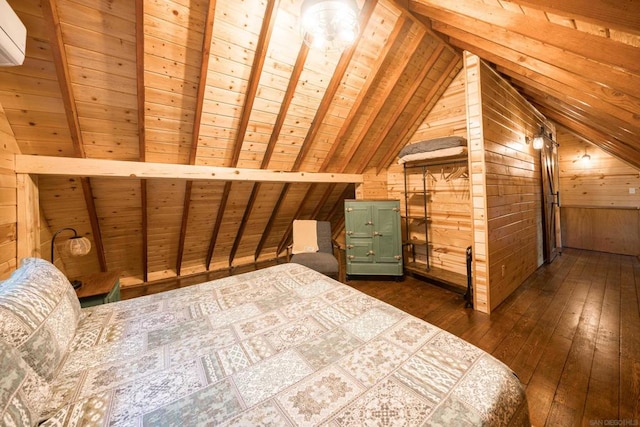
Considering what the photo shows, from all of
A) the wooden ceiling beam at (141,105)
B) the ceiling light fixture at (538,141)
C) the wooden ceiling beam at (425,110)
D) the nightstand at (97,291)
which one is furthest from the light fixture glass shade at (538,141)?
the nightstand at (97,291)

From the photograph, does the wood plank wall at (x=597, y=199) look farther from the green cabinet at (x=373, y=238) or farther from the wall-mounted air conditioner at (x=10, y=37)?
the wall-mounted air conditioner at (x=10, y=37)

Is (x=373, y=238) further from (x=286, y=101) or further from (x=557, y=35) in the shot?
(x=557, y=35)

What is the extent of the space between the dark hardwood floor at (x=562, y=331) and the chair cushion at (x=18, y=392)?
7.62 feet

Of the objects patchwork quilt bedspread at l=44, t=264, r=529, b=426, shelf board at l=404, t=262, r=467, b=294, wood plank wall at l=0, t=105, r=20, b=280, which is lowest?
shelf board at l=404, t=262, r=467, b=294

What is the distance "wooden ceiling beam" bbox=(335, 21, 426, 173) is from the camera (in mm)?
2527

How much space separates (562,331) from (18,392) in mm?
3518

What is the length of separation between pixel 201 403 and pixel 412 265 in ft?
11.5

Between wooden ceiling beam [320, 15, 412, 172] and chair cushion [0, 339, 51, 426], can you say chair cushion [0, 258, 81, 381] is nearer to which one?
chair cushion [0, 339, 51, 426]

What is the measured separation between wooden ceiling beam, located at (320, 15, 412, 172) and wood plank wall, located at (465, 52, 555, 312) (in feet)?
2.95

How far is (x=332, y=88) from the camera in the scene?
8.33 feet

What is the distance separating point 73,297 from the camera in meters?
1.35

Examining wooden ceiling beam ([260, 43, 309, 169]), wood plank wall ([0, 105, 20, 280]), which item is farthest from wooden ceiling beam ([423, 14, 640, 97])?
wood plank wall ([0, 105, 20, 280])

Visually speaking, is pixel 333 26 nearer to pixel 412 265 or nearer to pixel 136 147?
pixel 136 147

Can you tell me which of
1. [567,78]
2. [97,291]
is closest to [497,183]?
[567,78]
